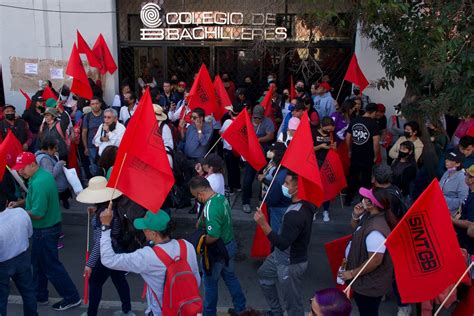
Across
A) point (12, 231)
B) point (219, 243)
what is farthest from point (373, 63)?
point (12, 231)

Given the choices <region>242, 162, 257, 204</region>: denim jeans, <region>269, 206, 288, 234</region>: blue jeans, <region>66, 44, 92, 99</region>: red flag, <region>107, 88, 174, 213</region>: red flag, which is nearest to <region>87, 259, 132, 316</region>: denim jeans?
<region>107, 88, 174, 213</region>: red flag

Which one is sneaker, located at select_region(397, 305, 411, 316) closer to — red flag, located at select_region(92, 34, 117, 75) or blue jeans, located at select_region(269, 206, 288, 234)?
blue jeans, located at select_region(269, 206, 288, 234)

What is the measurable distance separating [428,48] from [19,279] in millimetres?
5276

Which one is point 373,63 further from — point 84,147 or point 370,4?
point 84,147

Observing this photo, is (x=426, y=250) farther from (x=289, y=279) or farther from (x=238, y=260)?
(x=238, y=260)

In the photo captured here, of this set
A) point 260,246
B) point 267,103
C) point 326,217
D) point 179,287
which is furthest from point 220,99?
point 179,287

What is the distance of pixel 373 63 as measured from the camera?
11.5 meters

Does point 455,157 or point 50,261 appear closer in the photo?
point 50,261

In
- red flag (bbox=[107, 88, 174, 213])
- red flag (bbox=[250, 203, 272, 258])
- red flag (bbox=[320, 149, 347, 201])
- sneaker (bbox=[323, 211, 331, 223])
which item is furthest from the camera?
sneaker (bbox=[323, 211, 331, 223])

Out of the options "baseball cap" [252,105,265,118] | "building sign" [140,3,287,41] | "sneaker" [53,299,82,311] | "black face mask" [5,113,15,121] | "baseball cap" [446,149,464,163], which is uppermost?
"building sign" [140,3,287,41]

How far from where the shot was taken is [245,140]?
278 inches

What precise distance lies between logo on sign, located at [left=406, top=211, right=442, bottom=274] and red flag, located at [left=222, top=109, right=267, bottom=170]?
3.23m

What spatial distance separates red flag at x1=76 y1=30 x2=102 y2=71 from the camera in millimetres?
11109

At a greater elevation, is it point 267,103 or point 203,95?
point 203,95
